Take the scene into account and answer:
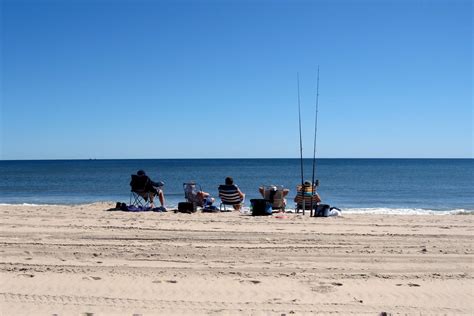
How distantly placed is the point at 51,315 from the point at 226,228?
472 centimetres

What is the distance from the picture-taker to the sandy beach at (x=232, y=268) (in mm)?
4941

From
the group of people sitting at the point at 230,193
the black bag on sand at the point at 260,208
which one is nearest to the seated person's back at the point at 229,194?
the group of people sitting at the point at 230,193

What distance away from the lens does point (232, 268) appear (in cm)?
621

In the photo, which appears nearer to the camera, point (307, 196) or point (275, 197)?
point (307, 196)

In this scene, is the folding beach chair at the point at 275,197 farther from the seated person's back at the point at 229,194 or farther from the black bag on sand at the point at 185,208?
the black bag on sand at the point at 185,208

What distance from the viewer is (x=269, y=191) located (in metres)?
12.8

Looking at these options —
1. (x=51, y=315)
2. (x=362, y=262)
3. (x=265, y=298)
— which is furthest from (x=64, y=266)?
(x=362, y=262)

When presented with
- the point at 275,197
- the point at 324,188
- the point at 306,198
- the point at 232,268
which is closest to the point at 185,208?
the point at 275,197

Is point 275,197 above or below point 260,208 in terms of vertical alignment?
above

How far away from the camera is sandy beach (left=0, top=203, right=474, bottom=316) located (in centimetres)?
494

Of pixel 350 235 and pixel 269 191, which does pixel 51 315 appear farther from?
pixel 269 191

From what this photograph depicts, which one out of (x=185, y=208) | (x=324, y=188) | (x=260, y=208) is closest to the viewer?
(x=260, y=208)

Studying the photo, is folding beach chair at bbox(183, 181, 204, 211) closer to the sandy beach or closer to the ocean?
the sandy beach

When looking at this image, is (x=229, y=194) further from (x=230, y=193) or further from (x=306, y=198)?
(x=306, y=198)
